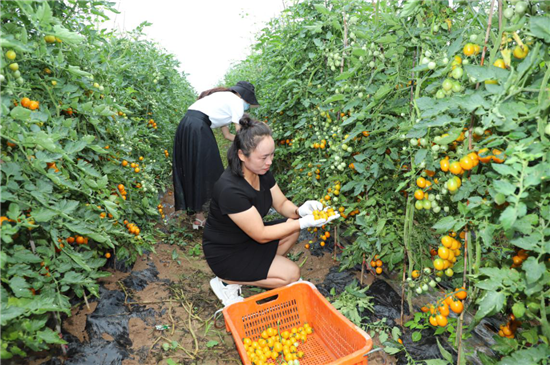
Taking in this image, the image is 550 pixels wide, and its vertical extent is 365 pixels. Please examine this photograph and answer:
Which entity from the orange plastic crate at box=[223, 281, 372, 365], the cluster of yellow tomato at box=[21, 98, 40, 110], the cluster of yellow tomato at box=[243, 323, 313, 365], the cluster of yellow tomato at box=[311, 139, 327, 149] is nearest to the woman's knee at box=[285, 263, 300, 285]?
the orange plastic crate at box=[223, 281, 372, 365]

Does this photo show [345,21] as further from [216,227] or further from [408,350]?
[408,350]

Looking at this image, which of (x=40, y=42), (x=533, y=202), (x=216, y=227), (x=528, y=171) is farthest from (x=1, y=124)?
(x=533, y=202)

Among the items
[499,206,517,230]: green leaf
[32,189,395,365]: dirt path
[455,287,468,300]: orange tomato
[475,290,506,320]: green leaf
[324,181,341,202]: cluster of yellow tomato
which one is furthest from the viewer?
[324,181,341,202]: cluster of yellow tomato

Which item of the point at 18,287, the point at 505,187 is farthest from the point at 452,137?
the point at 18,287

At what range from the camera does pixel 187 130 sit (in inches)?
135

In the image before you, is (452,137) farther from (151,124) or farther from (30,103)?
(151,124)

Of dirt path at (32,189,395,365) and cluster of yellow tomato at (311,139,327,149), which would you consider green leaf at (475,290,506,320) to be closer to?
dirt path at (32,189,395,365)

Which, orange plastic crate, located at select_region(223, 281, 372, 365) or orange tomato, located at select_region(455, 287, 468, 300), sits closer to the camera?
orange tomato, located at select_region(455, 287, 468, 300)

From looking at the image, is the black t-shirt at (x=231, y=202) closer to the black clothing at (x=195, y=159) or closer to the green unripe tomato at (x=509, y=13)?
the black clothing at (x=195, y=159)

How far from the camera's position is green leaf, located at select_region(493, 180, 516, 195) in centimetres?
98

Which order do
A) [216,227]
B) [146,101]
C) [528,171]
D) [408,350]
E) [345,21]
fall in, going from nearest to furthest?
[528,171]
[408,350]
[345,21]
[216,227]
[146,101]

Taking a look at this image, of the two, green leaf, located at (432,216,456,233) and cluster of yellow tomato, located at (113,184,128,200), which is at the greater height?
green leaf, located at (432,216,456,233)

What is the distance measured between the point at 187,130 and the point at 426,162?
98.6 inches

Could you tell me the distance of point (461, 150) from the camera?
1310mm
